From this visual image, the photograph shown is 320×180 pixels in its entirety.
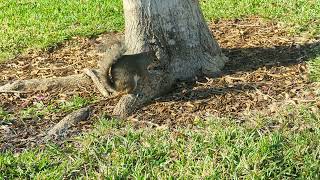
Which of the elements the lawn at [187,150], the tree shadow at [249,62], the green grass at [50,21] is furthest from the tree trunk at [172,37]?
the green grass at [50,21]

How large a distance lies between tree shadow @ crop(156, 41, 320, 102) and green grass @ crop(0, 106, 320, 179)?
654mm

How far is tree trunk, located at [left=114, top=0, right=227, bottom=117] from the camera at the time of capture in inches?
217

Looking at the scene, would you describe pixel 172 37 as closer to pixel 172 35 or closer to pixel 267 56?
pixel 172 35

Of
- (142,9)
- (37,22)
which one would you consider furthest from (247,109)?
(37,22)

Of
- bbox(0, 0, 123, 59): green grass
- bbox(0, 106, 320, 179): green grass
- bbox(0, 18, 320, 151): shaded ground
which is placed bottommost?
bbox(0, 106, 320, 179): green grass

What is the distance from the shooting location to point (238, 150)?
159 inches

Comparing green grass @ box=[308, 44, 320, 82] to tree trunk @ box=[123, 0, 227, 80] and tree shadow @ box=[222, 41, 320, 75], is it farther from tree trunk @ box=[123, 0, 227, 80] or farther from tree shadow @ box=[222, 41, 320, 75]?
tree trunk @ box=[123, 0, 227, 80]

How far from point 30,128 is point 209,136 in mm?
1589

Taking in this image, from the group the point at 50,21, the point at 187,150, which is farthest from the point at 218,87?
the point at 50,21

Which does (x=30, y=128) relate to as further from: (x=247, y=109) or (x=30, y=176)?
(x=247, y=109)

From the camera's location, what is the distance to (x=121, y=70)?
5.20 metres

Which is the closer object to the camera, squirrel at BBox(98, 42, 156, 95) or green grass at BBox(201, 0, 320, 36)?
squirrel at BBox(98, 42, 156, 95)

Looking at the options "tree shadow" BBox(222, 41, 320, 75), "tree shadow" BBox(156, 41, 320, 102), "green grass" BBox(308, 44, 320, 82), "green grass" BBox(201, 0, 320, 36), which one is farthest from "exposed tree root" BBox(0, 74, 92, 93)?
"green grass" BBox(201, 0, 320, 36)

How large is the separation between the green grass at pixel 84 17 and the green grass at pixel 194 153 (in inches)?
99.4
